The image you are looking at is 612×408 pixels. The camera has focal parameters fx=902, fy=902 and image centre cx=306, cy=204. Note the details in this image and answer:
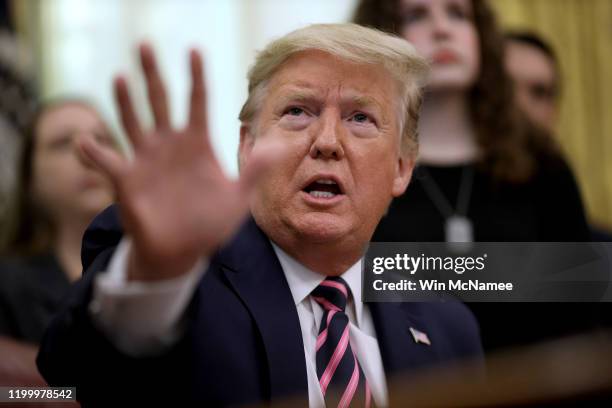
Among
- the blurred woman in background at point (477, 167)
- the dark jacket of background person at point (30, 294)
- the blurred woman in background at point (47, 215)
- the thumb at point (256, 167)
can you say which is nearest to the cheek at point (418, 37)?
the blurred woman in background at point (477, 167)

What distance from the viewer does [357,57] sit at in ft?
3.66

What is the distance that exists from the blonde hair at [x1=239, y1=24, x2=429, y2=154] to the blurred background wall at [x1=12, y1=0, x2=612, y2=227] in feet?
8.27

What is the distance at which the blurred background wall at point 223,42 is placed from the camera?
3.74m

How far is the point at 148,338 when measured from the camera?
0.94m

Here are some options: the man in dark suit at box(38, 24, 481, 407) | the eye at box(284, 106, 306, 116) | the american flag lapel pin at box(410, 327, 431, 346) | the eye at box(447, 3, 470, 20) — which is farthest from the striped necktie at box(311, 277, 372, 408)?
the eye at box(447, 3, 470, 20)

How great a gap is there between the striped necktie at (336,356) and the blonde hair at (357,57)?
0.75 feet

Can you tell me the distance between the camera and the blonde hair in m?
1.12

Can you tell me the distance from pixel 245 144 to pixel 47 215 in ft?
4.25

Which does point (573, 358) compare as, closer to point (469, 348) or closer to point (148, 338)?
point (148, 338)

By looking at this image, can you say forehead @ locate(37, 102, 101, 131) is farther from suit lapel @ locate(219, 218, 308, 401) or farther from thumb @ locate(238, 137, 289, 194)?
thumb @ locate(238, 137, 289, 194)

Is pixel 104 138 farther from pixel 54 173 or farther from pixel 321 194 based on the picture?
pixel 321 194

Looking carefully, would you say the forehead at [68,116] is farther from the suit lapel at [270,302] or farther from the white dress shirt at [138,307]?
the white dress shirt at [138,307]

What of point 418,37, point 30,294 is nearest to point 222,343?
point 418,37

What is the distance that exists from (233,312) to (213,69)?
2802 mm
